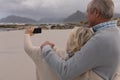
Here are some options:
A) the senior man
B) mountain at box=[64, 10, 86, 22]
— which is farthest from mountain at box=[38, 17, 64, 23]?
the senior man

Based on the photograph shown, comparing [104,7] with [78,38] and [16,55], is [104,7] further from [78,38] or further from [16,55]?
[16,55]

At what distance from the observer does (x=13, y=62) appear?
11.2 feet

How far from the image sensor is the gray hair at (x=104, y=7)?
1.27 meters

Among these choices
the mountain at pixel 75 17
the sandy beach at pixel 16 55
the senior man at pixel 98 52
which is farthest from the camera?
the sandy beach at pixel 16 55

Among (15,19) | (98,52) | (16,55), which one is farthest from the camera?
(16,55)

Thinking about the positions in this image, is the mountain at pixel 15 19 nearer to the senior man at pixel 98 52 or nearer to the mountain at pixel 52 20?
the mountain at pixel 52 20

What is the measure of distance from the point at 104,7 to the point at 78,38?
0.17 m

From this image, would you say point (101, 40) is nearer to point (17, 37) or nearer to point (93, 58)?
point (93, 58)

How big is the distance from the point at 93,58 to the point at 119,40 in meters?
0.14

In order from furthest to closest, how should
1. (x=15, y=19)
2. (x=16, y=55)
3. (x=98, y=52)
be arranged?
(x=16, y=55) → (x=15, y=19) → (x=98, y=52)

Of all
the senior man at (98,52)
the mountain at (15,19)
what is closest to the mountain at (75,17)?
the mountain at (15,19)

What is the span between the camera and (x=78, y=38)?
1280mm

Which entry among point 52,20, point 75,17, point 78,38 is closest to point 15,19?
point 52,20

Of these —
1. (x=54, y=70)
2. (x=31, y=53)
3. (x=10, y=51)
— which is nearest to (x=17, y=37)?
(x=10, y=51)
